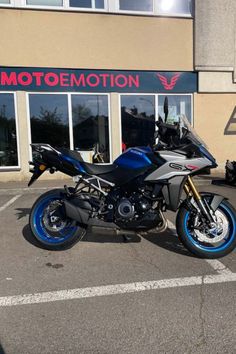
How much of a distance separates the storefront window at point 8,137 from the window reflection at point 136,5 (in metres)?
4.38

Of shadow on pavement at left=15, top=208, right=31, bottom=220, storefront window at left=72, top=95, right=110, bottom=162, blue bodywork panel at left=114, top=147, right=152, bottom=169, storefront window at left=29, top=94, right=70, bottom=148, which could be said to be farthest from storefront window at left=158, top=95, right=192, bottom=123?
blue bodywork panel at left=114, top=147, right=152, bottom=169

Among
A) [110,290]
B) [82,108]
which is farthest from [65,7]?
[110,290]

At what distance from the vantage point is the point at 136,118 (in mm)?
10469

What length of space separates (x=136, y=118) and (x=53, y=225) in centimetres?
681

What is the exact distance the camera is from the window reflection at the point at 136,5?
9.84 meters

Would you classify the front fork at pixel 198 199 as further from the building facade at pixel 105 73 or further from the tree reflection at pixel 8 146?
the tree reflection at pixel 8 146

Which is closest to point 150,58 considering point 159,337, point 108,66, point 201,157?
point 108,66

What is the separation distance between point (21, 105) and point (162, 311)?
8019 millimetres

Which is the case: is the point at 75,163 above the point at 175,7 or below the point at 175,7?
below

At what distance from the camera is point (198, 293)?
10.5 ft

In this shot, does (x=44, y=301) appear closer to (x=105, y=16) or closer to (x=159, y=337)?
(x=159, y=337)

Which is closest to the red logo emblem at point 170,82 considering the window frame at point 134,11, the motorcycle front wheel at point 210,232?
the window frame at point 134,11

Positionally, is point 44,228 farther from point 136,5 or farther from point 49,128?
point 136,5

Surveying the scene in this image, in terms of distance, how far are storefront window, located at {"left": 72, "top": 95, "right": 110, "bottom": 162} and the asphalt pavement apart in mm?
5764
